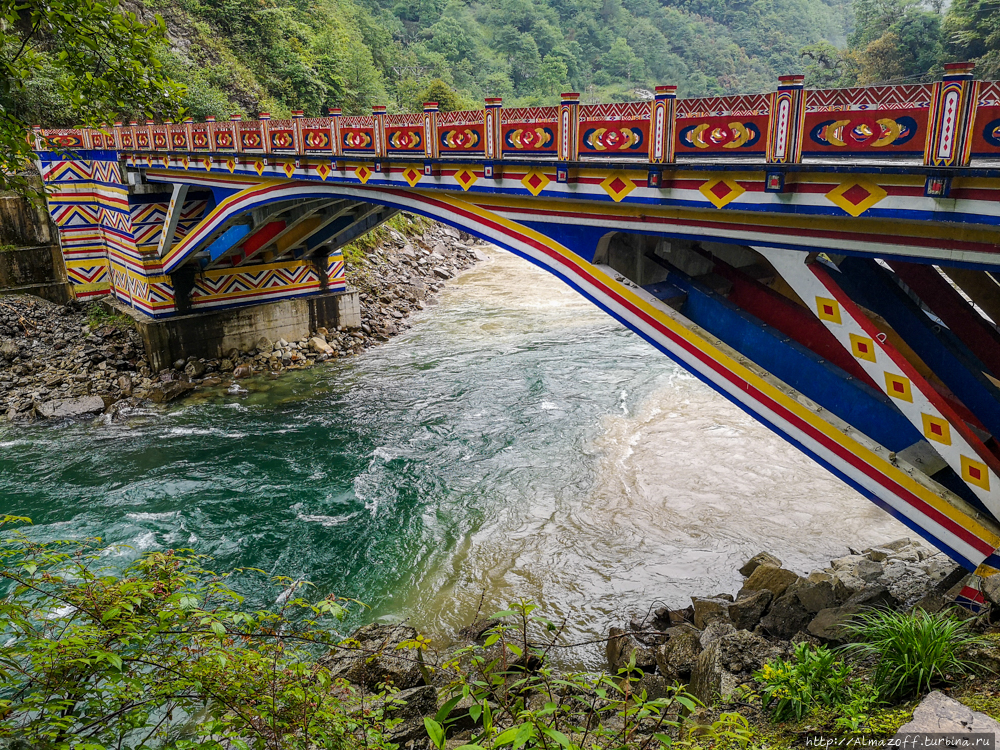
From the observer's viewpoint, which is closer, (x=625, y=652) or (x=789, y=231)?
(x=789, y=231)

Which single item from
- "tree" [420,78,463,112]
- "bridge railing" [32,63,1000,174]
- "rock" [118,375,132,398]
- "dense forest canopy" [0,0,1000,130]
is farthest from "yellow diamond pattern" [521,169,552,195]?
"tree" [420,78,463,112]

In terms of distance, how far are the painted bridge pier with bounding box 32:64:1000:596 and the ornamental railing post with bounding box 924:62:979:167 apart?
1 centimetres

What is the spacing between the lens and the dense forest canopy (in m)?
31.6

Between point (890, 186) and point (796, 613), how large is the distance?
14.1 ft

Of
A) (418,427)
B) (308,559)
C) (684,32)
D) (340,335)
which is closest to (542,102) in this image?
(684,32)

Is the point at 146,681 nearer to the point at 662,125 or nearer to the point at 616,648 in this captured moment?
the point at 616,648

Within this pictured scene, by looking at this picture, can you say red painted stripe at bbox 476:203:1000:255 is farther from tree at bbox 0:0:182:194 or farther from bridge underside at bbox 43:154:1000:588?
tree at bbox 0:0:182:194

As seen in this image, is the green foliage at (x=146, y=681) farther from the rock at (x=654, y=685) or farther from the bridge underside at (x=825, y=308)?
the bridge underside at (x=825, y=308)

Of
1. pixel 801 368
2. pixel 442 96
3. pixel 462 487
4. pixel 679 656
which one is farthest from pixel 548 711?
pixel 442 96

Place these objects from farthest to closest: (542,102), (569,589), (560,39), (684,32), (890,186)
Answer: (684,32)
(560,39)
(542,102)
(569,589)
(890,186)

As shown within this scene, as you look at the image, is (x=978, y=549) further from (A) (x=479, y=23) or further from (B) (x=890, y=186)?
(A) (x=479, y=23)

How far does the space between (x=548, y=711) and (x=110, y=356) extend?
66.1 feet

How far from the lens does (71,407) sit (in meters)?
16.8

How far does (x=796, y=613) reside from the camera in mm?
7055
